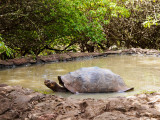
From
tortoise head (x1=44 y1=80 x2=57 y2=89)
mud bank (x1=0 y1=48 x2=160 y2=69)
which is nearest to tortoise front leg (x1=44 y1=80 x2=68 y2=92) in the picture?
tortoise head (x1=44 y1=80 x2=57 y2=89)

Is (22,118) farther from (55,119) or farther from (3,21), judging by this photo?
(3,21)

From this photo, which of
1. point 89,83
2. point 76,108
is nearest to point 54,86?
point 89,83

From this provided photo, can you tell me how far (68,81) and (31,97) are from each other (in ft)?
3.33

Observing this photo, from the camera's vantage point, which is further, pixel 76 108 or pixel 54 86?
pixel 54 86

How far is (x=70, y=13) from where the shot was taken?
8.95 m

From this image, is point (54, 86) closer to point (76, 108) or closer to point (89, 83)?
point (89, 83)

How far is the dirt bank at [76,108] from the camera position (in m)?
2.31

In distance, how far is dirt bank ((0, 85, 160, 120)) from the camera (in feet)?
7.58

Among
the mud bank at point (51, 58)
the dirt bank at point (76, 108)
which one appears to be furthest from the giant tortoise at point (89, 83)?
the mud bank at point (51, 58)

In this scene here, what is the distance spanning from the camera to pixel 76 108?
101 inches

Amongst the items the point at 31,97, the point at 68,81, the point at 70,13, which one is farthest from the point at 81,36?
the point at 31,97

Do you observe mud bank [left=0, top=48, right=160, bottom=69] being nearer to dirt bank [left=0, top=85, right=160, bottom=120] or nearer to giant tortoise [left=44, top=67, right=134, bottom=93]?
giant tortoise [left=44, top=67, right=134, bottom=93]

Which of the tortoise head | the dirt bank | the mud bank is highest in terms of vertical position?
the mud bank

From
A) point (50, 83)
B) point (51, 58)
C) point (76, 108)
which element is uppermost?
point (51, 58)
